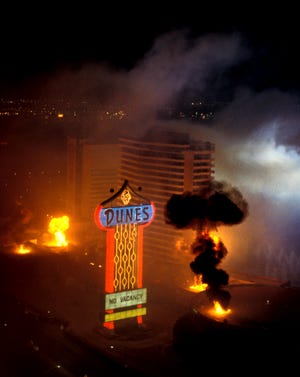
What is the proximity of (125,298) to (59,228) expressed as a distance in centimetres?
2016

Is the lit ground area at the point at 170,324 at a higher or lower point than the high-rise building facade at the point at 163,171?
lower

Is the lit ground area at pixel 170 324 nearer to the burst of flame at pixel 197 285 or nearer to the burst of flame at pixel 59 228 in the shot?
the burst of flame at pixel 197 285

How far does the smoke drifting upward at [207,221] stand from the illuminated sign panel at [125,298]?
3496mm

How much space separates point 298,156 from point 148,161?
1680 cm

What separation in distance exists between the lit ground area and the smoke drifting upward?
130cm

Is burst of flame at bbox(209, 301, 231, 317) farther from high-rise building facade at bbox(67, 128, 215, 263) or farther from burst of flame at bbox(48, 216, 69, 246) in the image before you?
burst of flame at bbox(48, 216, 69, 246)

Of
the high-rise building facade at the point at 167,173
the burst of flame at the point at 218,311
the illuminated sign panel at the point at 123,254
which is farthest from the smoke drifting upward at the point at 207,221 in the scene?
the high-rise building facade at the point at 167,173

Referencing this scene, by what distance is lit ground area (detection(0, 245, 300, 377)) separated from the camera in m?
27.9

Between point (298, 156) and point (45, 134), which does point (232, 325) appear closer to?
point (298, 156)

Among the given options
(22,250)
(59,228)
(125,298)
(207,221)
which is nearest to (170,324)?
(125,298)

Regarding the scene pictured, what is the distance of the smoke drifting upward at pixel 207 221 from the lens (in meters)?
32.1

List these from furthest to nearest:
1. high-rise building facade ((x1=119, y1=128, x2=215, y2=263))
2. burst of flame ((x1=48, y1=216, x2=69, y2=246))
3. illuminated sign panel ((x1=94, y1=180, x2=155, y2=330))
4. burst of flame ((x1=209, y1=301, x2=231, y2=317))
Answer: burst of flame ((x1=48, y1=216, x2=69, y2=246))
high-rise building facade ((x1=119, y1=128, x2=215, y2=263))
illuminated sign panel ((x1=94, y1=180, x2=155, y2=330))
burst of flame ((x1=209, y1=301, x2=231, y2=317))

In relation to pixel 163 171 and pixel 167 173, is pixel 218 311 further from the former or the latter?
pixel 163 171

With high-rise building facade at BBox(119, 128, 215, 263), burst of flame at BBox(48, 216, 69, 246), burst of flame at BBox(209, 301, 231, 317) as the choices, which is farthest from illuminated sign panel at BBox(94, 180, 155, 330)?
burst of flame at BBox(48, 216, 69, 246)
